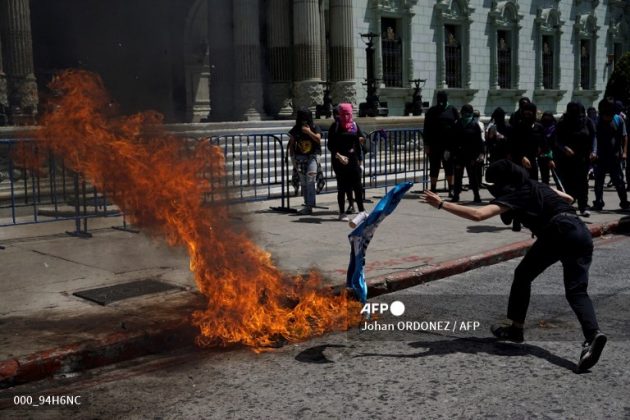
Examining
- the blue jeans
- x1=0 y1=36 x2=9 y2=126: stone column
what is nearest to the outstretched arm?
the blue jeans

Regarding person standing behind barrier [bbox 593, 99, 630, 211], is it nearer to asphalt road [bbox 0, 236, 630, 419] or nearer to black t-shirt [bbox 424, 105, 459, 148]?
black t-shirt [bbox 424, 105, 459, 148]

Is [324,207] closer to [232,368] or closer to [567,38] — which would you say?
[232,368]

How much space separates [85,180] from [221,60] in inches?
465

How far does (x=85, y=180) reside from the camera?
31.3 feet

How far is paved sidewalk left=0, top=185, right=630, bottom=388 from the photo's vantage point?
5320 millimetres

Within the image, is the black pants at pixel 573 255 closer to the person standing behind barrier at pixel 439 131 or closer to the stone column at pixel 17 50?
the person standing behind barrier at pixel 439 131

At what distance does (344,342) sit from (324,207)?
6.84 m

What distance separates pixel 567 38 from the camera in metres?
30.7

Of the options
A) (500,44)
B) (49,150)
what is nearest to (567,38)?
(500,44)

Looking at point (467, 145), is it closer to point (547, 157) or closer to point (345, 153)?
point (547, 157)

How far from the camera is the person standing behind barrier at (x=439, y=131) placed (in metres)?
12.5

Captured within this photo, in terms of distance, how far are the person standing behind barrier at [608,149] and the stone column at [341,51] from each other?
9678 mm

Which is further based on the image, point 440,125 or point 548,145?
point 440,125

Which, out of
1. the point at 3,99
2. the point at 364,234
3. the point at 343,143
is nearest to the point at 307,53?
the point at 3,99
